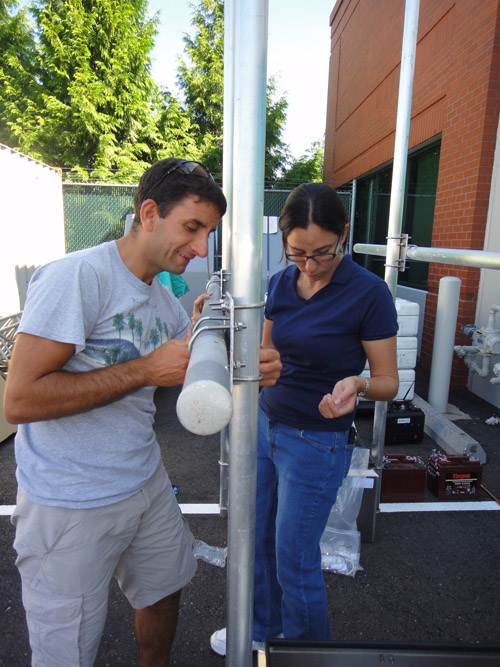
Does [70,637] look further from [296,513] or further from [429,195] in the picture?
[429,195]

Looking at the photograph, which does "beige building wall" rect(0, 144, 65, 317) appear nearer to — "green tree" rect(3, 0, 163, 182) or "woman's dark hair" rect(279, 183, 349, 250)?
"green tree" rect(3, 0, 163, 182)

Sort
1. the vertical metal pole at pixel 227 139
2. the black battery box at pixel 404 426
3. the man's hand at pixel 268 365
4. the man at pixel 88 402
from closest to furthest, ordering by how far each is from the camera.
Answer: the man's hand at pixel 268 365 < the man at pixel 88 402 < the vertical metal pole at pixel 227 139 < the black battery box at pixel 404 426

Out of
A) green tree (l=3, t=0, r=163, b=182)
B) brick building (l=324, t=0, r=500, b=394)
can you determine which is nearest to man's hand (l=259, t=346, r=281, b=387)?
brick building (l=324, t=0, r=500, b=394)

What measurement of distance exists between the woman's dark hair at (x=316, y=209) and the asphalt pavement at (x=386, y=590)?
1576mm

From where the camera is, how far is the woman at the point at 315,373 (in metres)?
A: 1.64

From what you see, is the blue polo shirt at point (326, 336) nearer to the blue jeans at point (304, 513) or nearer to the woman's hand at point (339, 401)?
the blue jeans at point (304, 513)

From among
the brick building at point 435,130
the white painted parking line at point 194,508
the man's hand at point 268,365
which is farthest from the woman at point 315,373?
the brick building at point 435,130

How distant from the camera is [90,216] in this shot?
406 inches

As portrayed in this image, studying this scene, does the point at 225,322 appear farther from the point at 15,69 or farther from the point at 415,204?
the point at 15,69

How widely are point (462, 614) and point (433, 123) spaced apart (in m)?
6.46

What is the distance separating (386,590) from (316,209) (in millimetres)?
2101

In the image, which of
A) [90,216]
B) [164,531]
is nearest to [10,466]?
[164,531]

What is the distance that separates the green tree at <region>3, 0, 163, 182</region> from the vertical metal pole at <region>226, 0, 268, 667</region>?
578 inches

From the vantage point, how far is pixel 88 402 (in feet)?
4.17
